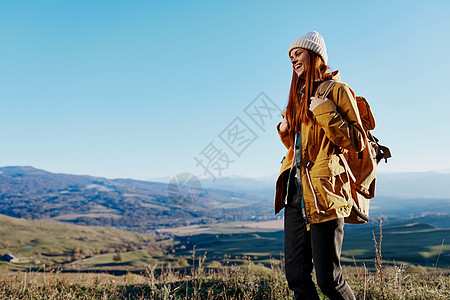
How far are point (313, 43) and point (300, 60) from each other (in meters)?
0.17

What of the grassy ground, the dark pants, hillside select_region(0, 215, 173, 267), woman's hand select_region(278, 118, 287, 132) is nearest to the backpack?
the dark pants

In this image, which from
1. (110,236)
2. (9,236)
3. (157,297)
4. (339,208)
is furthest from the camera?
(110,236)

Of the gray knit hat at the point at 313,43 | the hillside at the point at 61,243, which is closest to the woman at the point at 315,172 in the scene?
the gray knit hat at the point at 313,43

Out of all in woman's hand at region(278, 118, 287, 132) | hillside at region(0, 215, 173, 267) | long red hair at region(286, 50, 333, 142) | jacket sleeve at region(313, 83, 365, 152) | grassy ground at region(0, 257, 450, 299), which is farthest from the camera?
hillside at region(0, 215, 173, 267)

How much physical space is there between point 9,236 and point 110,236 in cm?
3078

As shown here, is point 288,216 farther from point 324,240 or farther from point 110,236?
point 110,236

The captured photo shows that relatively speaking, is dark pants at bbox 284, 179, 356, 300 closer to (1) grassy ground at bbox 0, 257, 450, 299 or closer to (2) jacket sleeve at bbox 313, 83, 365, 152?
(2) jacket sleeve at bbox 313, 83, 365, 152

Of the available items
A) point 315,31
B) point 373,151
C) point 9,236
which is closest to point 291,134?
point 373,151

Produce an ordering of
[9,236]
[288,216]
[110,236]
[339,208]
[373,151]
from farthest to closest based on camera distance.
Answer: [110,236] < [9,236] < [288,216] < [373,151] < [339,208]

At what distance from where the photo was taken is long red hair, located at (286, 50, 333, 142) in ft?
7.79

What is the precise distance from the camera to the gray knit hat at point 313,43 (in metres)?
2.39

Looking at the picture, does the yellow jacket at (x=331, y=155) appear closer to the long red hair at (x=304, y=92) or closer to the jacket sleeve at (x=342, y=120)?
the jacket sleeve at (x=342, y=120)

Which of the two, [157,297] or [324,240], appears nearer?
[324,240]

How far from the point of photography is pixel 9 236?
88.2 metres
